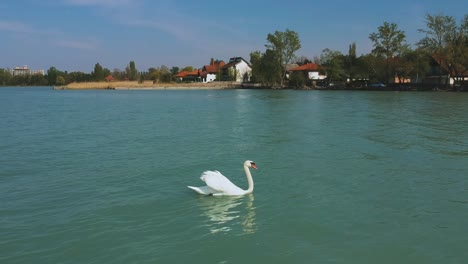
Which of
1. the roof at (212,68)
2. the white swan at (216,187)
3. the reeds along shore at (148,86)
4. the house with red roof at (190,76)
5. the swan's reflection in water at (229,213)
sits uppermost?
the roof at (212,68)

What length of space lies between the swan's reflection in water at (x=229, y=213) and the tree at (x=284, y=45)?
361ft

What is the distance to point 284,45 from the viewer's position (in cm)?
11850

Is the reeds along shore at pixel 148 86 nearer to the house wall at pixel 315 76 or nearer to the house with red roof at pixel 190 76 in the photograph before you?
the house with red roof at pixel 190 76

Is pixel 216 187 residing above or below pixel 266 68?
below

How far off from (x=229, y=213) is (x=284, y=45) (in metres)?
113

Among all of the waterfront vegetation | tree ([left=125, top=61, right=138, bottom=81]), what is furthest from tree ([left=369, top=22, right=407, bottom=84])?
tree ([left=125, top=61, right=138, bottom=81])

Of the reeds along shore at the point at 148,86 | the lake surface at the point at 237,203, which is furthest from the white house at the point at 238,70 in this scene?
the lake surface at the point at 237,203

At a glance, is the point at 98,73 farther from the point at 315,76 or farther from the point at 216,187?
the point at 216,187

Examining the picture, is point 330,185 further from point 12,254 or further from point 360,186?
point 12,254

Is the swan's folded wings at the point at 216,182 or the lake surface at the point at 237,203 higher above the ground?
the swan's folded wings at the point at 216,182

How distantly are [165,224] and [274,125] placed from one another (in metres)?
18.8

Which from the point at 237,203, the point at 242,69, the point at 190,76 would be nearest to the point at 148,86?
the point at 190,76

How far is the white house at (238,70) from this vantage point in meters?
141

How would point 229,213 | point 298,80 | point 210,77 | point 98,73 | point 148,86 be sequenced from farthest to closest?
point 98,73 → point 210,77 → point 148,86 → point 298,80 → point 229,213
